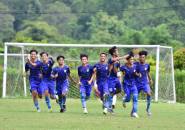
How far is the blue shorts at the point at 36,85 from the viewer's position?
28703 mm

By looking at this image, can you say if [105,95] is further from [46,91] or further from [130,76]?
[46,91]

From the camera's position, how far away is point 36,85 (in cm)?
2878

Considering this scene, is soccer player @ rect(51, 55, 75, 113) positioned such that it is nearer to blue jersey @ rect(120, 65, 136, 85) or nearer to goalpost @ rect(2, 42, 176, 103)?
blue jersey @ rect(120, 65, 136, 85)

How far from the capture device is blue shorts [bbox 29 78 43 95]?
94.2 ft

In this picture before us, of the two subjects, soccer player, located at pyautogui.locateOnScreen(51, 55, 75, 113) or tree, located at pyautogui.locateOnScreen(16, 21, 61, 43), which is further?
tree, located at pyautogui.locateOnScreen(16, 21, 61, 43)

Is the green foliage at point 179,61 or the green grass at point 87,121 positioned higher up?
the green foliage at point 179,61

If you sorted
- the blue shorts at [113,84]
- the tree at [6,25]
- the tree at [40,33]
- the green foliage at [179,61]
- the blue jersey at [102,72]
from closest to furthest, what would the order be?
the blue jersey at [102,72] < the blue shorts at [113,84] < the green foliage at [179,61] < the tree at [40,33] < the tree at [6,25]

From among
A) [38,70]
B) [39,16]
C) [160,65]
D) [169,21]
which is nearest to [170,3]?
[169,21]

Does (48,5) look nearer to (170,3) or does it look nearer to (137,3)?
(137,3)

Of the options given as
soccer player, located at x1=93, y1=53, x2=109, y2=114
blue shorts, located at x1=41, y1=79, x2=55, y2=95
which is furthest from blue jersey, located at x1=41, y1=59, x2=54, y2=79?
soccer player, located at x1=93, y1=53, x2=109, y2=114

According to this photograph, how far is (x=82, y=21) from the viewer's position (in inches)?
4112

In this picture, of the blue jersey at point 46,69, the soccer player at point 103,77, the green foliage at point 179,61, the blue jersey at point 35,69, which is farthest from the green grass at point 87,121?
the green foliage at point 179,61

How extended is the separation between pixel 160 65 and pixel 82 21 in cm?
6206

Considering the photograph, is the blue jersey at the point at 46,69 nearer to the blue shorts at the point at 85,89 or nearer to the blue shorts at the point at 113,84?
the blue shorts at the point at 85,89
